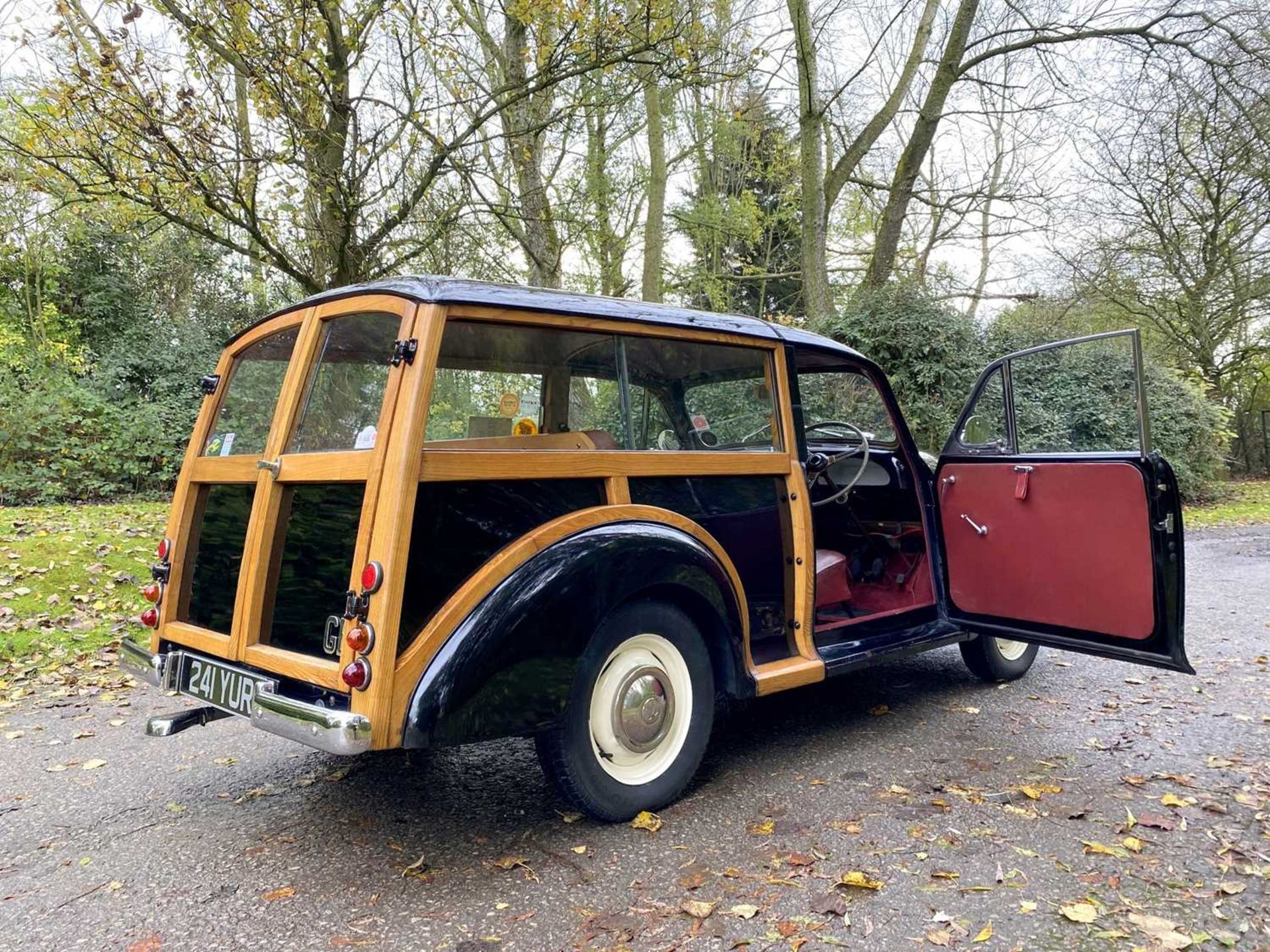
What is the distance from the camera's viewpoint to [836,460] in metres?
4.23

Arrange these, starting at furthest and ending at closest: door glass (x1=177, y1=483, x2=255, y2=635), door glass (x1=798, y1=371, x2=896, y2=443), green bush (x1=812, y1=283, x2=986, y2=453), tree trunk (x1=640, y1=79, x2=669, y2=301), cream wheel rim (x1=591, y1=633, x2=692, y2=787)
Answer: tree trunk (x1=640, y1=79, x2=669, y2=301) → green bush (x1=812, y1=283, x2=986, y2=453) → door glass (x1=798, y1=371, x2=896, y2=443) → door glass (x1=177, y1=483, x2=255, y2=635) → cream wheel rim (x1=591, y1=633, x2=692, y2=787)

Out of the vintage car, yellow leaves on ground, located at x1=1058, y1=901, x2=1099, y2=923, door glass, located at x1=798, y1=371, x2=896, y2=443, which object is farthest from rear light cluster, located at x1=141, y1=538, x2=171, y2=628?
yellow leaves on ground, located at x1=1058, y1=901, x2=1099, y2=923

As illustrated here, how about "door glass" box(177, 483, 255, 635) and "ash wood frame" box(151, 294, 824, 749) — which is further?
"door glass" box(177, 483, 255, 635)

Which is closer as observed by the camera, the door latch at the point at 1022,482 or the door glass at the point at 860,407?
the door latch at the point at 1022,482

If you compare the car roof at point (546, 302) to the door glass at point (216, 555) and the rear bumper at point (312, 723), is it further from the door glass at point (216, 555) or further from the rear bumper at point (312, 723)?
the rear bumper at point (312, 723)

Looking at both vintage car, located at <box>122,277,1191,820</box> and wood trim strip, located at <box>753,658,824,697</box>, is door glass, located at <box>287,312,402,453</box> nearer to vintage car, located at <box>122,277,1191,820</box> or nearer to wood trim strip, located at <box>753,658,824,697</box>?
vintage car, located at <box>122,277,1191,820</box>

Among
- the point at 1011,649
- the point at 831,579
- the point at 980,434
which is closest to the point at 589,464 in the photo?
the point at 831,579

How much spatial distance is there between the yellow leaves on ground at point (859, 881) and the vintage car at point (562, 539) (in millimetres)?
741

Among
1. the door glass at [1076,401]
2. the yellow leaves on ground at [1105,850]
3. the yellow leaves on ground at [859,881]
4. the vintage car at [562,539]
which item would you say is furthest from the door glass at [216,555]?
the door glass at [1076,401]

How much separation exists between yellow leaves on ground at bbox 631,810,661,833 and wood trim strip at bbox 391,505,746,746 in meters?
0.99

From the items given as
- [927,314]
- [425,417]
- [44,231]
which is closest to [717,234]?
[927,314]

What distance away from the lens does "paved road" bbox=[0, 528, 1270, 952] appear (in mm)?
2336

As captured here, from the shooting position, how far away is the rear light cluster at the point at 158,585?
331 centimetres

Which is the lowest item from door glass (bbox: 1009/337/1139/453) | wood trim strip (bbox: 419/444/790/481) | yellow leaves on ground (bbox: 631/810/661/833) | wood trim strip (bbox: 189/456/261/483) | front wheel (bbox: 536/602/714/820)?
yellow leaves on ground (bbox: 631/810/661/833)
